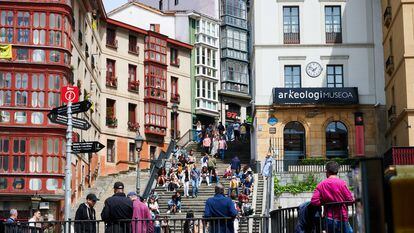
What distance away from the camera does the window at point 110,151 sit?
59312 mm

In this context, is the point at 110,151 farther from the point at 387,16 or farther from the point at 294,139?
the point at 387,16

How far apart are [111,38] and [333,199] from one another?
53.1m

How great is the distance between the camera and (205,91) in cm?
7294

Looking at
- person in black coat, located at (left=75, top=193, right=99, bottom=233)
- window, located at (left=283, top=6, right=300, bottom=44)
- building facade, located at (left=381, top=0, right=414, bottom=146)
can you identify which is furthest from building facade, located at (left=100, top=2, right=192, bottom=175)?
person in black coat, located at (left=75, top=193, right=99, bottom=233)

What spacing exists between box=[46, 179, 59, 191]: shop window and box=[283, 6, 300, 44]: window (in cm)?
1543

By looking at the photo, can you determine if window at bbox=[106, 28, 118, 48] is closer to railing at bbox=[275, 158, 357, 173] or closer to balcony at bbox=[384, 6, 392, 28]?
railing at bbox=[275, 158, 357, 173]

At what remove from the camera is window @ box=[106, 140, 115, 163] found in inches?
2335

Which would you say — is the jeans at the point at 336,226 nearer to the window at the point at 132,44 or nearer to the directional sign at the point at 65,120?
the directional sign at the point at 65,120

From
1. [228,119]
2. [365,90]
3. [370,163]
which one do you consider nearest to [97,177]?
[365,90]

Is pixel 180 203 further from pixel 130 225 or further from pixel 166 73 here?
pixel 166 73

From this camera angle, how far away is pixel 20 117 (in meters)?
41.4

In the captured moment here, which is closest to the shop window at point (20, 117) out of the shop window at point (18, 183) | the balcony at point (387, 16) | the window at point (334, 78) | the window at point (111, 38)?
the shop window at point (18, 183)

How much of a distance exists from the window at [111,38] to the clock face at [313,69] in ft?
65.5

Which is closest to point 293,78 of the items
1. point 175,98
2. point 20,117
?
point 20,117
